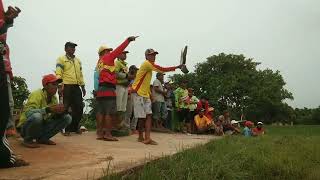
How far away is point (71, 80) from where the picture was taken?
918cm

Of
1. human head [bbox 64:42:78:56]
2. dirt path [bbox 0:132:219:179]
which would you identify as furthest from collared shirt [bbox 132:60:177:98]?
human head [bbox 64:42:78:56]

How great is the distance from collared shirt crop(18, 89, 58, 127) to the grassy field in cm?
207

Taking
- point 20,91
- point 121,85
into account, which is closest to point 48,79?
point 121,85

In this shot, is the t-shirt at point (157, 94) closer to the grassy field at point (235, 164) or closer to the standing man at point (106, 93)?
the standing man at point (106, 93)

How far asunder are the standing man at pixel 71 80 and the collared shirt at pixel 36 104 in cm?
171

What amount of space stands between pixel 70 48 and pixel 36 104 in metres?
2.33

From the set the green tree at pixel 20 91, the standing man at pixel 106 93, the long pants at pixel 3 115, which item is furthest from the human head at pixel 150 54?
the green tree at pixel 20 91

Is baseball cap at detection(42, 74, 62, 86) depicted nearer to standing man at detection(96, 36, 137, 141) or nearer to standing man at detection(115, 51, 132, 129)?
standing man at detection(96, 36, 137, 141)

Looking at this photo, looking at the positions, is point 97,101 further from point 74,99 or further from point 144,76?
point 144,76

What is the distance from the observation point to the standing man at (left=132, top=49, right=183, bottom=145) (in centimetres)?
848

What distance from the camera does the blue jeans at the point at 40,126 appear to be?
675 cm

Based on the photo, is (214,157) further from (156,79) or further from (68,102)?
(156,79)

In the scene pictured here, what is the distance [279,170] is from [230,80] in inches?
1692

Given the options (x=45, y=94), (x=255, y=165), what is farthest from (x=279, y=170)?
(x=45, y=94)
